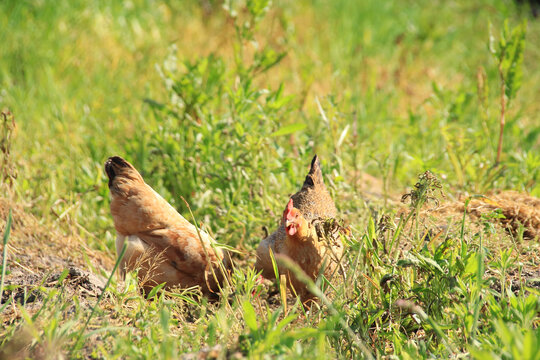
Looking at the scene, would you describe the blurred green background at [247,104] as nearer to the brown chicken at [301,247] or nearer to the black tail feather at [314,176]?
the black tail feather at [314,176]

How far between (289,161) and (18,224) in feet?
6.10

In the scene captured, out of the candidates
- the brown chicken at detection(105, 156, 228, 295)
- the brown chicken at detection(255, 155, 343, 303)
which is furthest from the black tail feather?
the brown chicken at detection(105, 156, 228, 295)

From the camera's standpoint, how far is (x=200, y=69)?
4.05 meters

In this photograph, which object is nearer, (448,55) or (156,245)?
(156,245)

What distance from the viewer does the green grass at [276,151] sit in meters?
2.16

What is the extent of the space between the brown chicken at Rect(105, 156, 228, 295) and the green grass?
212 mm

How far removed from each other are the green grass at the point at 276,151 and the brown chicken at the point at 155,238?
0.70 feet

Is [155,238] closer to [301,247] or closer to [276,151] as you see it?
[301,247]

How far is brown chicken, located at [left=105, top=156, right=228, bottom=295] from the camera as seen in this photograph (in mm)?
3061

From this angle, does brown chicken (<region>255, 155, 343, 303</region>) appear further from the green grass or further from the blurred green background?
the blurred green background

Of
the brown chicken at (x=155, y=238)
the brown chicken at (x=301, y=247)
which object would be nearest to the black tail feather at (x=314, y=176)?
the brown chicken at (x=301, y=247)

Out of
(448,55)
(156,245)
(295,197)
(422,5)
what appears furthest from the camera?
(422,5)

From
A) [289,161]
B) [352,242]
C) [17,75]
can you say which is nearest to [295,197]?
[289,161]

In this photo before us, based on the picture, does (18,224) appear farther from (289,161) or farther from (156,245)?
(289,161)
